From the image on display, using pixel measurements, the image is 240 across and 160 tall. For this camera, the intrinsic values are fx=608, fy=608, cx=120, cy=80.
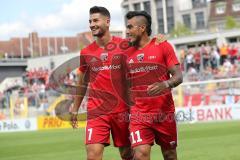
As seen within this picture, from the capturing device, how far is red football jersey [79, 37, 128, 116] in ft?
27.7

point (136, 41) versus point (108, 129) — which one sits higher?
point (136, 41)

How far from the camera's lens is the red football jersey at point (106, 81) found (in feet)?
27.7

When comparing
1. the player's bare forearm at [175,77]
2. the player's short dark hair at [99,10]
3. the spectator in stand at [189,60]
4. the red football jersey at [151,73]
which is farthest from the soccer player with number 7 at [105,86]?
the spectator in stand at [189,60]

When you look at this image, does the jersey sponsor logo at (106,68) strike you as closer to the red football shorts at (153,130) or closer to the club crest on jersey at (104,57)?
the club crest on jersey at (104,57)

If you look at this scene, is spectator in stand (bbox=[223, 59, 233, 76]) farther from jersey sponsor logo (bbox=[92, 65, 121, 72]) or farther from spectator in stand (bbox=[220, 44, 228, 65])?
jersey sponsor logo (bbox=[92, 65, 121, 72])

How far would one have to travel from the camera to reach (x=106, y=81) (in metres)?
8.43

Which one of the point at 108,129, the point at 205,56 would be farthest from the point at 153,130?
the point at 205,56

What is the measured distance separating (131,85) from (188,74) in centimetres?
2535

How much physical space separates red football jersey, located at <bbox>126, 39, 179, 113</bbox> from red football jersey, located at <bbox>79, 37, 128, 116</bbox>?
46 cm

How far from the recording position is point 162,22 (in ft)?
344

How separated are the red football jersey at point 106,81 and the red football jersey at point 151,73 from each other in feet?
1.52

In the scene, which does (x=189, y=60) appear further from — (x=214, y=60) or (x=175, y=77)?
(x=175, y=77)

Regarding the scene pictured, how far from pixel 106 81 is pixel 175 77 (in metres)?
1.12

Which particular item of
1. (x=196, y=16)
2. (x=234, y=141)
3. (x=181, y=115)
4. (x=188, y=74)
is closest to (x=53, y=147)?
(x=234, y=141)
